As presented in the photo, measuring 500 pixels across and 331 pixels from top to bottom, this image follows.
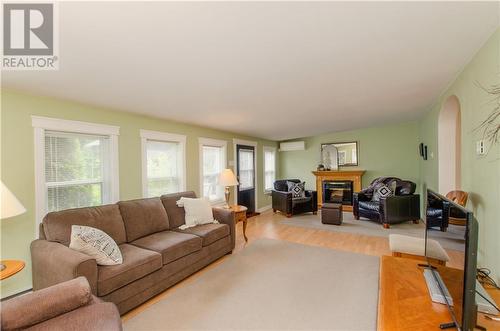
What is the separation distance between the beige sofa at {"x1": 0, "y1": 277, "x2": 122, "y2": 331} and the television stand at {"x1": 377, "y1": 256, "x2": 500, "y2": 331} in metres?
1.47

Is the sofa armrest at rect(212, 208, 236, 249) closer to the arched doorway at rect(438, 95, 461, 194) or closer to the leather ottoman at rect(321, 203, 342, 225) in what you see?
the leather ottoman at rect(321, 203, 342, 225)

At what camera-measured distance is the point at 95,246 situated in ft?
6.55

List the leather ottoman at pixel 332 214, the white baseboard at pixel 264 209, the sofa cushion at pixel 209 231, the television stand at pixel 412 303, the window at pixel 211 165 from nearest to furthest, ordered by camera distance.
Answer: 1. the television stand at pixel 412 303
2. the sofa cushion at pixel 209 231
3. the window at pixel 211 165
4. the leather ottoman at pixel 332 214
5. the white baseboard at pixel 264 209

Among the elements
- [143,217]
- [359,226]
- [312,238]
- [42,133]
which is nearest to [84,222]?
[143,217]

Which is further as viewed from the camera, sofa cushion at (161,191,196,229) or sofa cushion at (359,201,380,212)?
sofa cushion at (359,201,380,212)

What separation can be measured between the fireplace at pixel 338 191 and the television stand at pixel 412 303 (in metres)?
4.88

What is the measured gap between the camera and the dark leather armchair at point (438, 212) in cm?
133

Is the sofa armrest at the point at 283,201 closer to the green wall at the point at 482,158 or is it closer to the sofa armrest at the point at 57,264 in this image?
the green wall at the point at 482,158

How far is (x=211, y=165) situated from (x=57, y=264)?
10.5 feet

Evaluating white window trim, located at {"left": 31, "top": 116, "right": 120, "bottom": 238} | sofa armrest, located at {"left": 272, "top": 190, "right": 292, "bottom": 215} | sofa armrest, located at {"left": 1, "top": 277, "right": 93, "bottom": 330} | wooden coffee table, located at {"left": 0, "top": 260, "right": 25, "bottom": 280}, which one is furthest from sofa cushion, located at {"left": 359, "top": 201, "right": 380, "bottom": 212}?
wooden coffee table, located at {"left": 0, "top": 260, "right": 25, "bottom": 280}

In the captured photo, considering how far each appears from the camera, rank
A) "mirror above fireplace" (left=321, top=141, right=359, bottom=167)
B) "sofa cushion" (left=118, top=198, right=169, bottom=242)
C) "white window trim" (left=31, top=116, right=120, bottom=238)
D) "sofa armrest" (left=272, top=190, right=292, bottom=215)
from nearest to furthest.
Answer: "white window trim" (left=31, top=116, right=120, bottom=238) < "sofa cushion" (left=118, top=198, right=169, bottom=242) < "sofa armrest" (left=272, top=190, right=292, bottom=215) < "mirror above fireplace" (left=321, top=141, right=359, bottom=167)

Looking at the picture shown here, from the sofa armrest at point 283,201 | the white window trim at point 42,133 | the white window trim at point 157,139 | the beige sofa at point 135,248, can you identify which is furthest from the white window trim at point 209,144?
the white window trim at point 42,133

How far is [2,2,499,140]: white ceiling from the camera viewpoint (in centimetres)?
137

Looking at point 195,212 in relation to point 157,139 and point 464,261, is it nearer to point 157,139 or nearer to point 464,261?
point 157,139
